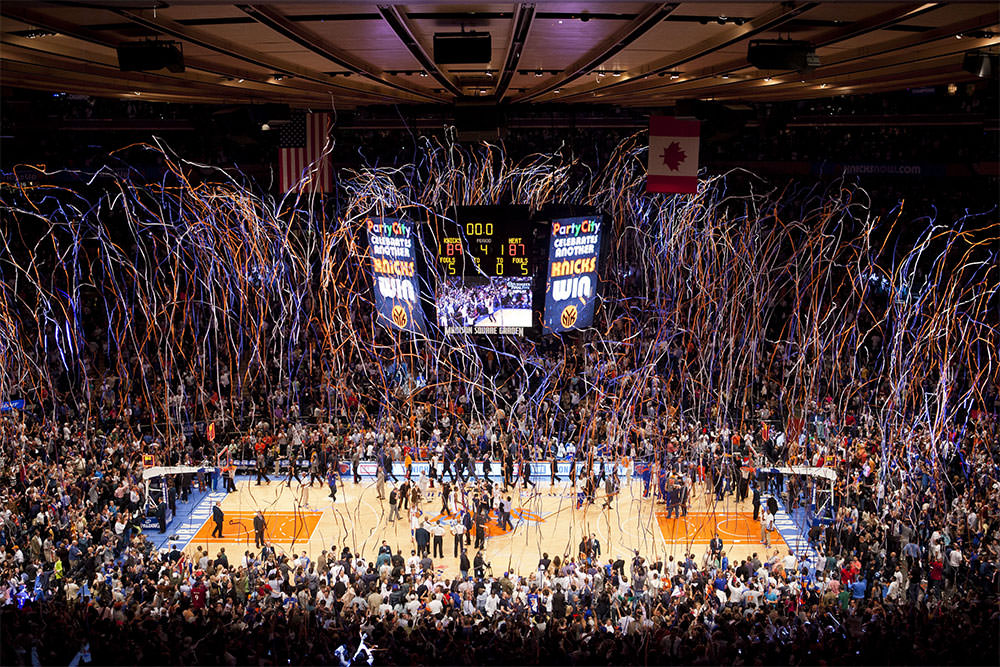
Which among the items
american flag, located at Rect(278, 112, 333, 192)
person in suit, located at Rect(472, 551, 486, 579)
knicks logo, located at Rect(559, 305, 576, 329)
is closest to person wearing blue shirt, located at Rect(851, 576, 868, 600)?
person in suit, located at Rect(472, 551, 486, 579)

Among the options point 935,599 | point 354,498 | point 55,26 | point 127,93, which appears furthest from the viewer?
point 354,498

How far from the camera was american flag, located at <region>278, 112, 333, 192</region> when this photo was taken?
17797 mm

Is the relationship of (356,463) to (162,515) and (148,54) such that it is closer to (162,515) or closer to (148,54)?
(162,515)

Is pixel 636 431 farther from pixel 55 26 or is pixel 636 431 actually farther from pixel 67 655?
pixel 55 26

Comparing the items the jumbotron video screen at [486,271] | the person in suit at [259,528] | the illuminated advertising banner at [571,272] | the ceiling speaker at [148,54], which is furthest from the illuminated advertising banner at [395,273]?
the ceiling speaker at [148,54]

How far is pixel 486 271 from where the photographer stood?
1928 centimetres

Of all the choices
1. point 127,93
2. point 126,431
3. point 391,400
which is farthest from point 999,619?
point 126,431

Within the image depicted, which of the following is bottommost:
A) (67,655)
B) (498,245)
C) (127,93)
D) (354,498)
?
(354,498)

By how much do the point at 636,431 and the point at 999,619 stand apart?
10445mm

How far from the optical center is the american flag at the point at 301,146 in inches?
701

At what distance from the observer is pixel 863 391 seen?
22016mm

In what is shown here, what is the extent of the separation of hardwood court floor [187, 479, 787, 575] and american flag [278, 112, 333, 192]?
19.0 feet

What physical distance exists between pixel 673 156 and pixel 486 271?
465cm

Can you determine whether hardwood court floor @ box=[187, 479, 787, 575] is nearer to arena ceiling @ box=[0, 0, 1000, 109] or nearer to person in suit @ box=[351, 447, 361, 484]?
person in suit @ box=[351, 447, 361, 484]
